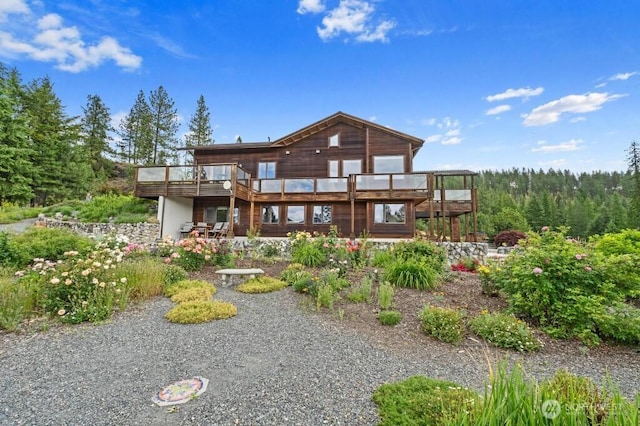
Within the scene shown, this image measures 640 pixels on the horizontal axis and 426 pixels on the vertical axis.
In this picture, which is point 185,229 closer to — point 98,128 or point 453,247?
point 453,247

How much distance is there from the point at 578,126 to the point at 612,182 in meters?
84.5

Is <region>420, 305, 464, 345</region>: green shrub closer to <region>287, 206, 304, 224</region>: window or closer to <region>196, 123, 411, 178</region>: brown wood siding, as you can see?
<region>287, 206, 304, 224</region>: window

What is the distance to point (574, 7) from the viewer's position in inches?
424

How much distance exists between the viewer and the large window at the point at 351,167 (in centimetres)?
1591

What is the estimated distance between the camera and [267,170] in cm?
1681

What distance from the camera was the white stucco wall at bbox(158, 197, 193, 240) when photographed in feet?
46.0

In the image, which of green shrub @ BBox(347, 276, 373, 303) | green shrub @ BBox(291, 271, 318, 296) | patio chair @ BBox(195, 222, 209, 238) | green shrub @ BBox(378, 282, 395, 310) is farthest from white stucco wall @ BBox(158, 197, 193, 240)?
green shrub @ BBox(378, 282, 395, 310)

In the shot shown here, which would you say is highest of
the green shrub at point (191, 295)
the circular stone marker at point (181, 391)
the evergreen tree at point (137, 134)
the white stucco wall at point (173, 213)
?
the evergreen tree at point (137, 134)

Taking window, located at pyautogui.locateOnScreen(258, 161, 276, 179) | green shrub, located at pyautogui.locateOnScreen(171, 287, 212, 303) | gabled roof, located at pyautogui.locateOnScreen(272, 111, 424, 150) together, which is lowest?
green shrub, located at pyautogui.locateOnScreen(171, 287, 212, 303)

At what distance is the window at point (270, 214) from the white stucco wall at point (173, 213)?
13.7 ft

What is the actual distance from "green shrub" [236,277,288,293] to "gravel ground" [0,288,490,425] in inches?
63.9

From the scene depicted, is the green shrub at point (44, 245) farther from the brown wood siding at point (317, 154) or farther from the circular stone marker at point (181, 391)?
the brown wood siding at point (317, 154)

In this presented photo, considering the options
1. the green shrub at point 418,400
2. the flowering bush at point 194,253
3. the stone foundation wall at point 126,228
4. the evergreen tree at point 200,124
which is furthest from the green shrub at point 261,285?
the evergreen tree at point 200,124

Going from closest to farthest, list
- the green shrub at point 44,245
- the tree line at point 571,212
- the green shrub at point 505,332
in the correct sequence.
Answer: the green shrub at point 505,332, the green shrub at point 44,245, the tree line at point 571,212
